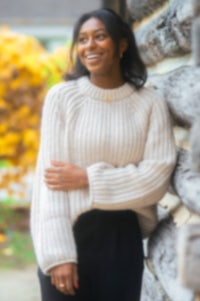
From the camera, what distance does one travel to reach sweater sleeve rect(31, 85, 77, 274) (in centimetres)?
233

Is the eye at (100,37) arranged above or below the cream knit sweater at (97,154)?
above

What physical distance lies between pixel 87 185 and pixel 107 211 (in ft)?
0.40

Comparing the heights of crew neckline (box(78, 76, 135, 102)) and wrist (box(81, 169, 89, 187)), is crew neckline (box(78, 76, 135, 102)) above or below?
above

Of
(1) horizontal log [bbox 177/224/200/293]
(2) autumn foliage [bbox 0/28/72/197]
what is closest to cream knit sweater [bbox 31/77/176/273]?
(1) horizontal log [bbox 177/224/200/293]

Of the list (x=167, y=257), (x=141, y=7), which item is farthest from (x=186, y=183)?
(x=141, y=7)

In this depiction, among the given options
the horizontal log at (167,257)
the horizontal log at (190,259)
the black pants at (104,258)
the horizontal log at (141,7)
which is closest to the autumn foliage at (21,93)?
the horizontal log at (141,7)

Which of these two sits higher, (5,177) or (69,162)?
(69,162)

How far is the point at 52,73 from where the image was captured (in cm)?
676

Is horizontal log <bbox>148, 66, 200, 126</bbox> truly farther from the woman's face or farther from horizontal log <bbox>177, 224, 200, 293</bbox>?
horizontal log <bbox>177, 224, 200, 293</bbox>

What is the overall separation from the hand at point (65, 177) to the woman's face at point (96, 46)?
14.8 inches

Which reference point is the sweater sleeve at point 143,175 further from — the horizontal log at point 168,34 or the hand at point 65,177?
the horizontal log at point 168,34

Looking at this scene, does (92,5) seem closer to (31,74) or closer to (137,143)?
(31,74)

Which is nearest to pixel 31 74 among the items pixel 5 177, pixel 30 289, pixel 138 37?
pixel 5 177

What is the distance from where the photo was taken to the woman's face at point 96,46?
2432 millimetres
